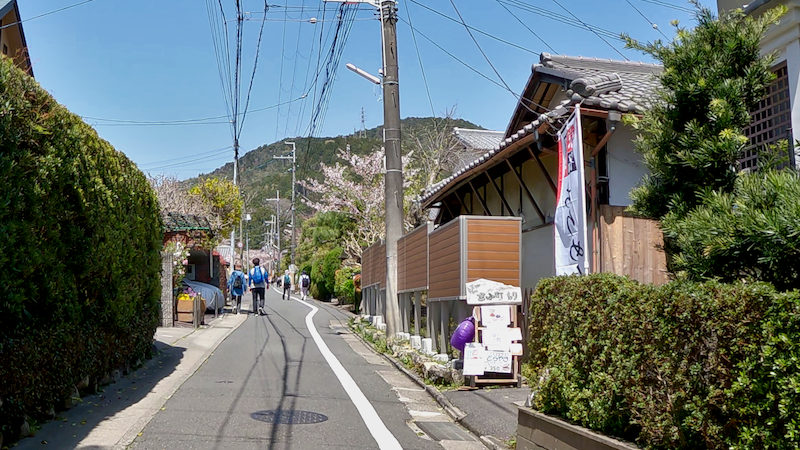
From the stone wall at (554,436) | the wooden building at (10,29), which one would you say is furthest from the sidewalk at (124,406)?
the wooden building at (10,29)

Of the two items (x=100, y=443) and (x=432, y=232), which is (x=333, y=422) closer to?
(x=100, y=443)

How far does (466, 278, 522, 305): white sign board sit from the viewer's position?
1043 cm

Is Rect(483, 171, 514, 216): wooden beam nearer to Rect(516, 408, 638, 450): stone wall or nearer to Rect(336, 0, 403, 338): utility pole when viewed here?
Rect(336, 0, 403, 338): utility pole

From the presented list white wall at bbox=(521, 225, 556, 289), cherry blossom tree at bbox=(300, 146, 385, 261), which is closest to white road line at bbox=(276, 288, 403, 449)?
white wall at bbox=(521, 225, 556, 289)

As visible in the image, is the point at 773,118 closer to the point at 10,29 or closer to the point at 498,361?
the point at 498,361

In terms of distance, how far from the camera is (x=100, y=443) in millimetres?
6805

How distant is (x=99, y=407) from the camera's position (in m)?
8.45

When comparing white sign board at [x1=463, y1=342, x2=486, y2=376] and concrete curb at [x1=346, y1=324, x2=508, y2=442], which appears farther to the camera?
white sign board at [x1=463, y1=342, x2=486, y2=376]

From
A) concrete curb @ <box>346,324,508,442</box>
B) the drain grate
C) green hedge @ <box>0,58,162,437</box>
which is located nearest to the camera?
green hedge @ <box>0,58,162,437</box>

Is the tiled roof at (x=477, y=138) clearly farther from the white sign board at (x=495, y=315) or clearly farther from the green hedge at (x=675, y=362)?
the green hedge at (x=675, y=362)

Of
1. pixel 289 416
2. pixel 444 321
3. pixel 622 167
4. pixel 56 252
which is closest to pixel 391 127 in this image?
pixel 444 321

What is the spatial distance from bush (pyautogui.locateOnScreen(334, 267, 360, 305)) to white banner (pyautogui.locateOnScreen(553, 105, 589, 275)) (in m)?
23.4

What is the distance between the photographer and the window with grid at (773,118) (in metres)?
8.14

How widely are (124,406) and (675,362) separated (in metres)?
6.71
